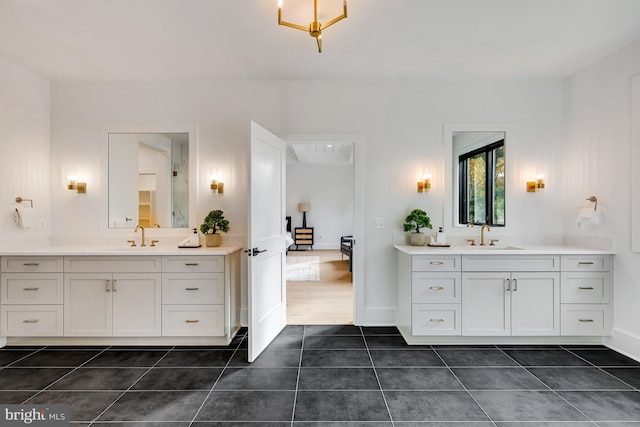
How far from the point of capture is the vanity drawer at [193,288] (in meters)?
2.99

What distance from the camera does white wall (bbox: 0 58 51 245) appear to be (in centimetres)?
310

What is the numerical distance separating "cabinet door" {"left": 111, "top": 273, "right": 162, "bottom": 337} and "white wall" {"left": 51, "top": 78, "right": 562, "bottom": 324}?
0.90 metres

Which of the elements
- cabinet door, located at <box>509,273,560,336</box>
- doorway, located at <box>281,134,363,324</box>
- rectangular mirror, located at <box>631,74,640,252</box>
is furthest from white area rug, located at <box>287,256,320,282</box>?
rectangular mirror, located at <box>631,74,640,252</box>

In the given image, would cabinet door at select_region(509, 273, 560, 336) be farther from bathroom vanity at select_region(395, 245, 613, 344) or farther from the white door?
the white door

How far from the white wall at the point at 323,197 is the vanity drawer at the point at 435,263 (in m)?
7.31

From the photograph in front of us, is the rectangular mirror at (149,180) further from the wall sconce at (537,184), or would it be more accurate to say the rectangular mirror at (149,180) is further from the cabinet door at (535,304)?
the wall sconce at (537,184)

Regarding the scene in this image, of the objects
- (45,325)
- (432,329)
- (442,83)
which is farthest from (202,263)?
(442,83)

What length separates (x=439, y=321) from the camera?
3.01 m

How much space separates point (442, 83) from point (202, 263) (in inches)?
126

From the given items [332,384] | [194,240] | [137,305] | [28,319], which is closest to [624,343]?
[332,384]

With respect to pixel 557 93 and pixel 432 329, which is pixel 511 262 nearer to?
pixel 432 329

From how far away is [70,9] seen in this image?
2.31 meters

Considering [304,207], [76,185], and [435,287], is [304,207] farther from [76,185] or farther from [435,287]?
[435,287]

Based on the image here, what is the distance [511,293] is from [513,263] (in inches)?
11.2
